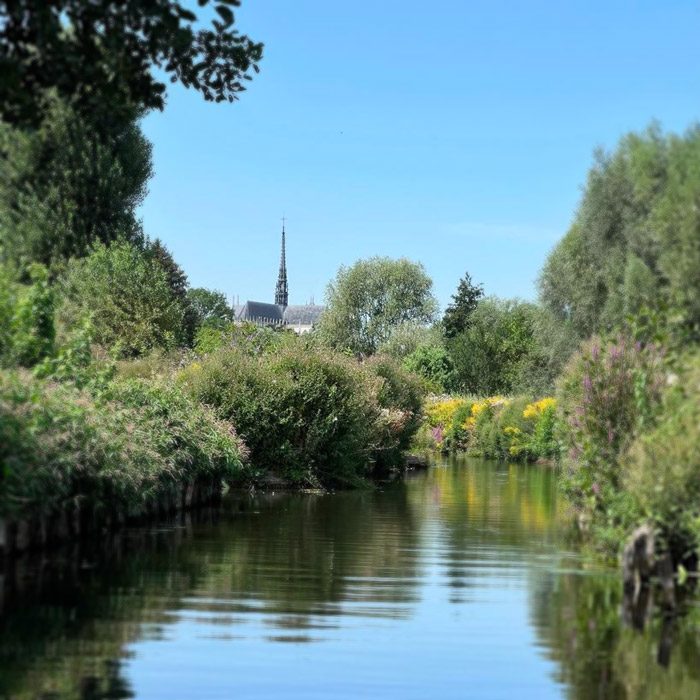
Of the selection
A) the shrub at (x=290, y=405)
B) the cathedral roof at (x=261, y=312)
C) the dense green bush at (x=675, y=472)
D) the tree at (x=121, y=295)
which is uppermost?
the cathedral roof at (x=261, y=312)

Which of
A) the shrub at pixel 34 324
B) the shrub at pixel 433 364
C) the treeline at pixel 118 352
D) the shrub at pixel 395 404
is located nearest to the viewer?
the treeline at pixel 118 352

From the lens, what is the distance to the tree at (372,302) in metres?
94.8

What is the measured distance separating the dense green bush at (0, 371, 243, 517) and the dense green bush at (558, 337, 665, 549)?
6.45 meters

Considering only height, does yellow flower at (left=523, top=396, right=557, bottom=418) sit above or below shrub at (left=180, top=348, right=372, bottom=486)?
above

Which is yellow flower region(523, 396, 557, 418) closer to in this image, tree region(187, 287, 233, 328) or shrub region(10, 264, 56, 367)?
shrub region(10, 264, 56, 367)

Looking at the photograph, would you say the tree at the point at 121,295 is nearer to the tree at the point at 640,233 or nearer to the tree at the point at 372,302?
the tree at the point at 640,233

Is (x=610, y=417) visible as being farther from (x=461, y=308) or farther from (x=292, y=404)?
(x=461, y=308)

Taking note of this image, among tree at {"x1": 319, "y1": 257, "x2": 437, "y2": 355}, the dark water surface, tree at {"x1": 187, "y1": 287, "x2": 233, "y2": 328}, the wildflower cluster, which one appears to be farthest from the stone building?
the dark water surface

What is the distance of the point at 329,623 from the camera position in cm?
1294

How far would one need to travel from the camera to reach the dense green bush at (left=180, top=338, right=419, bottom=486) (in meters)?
34.5

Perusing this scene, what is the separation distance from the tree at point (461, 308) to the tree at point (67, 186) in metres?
51.7

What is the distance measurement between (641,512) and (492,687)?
5.98 m

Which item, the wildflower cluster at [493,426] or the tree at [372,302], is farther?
the tree at [372,302]

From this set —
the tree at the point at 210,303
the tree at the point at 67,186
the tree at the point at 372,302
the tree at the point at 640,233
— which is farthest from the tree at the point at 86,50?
the tree at the point at 210,303
